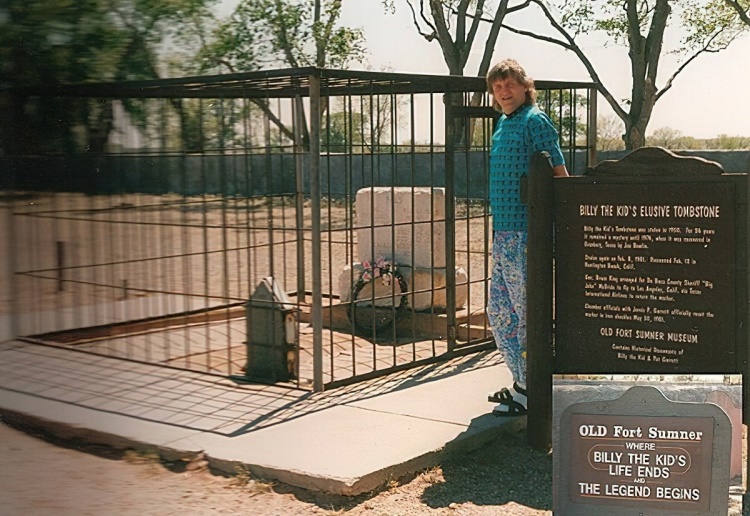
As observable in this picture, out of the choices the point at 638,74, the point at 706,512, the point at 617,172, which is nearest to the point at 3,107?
the point at 706,512

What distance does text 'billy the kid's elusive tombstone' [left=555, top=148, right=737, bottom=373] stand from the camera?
4.63 m

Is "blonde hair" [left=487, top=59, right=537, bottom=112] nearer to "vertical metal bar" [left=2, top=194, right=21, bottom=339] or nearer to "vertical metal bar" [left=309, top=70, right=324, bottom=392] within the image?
"vertical metal bar" [left=309, top=70, right=324, bottom=392]

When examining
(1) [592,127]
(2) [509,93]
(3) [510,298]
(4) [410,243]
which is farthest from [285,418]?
(1) [592,127]

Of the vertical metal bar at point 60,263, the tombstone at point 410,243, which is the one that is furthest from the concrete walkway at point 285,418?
the tombstone at point 410,243

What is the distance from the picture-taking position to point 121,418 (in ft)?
11.0

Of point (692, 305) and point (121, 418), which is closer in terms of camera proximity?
point (121, 418)

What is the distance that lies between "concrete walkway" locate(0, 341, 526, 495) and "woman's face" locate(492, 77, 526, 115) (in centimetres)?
184

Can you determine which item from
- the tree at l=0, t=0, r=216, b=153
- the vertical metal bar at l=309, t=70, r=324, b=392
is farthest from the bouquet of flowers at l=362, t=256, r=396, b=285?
the tree at l=0, t=0, r=216, b=153

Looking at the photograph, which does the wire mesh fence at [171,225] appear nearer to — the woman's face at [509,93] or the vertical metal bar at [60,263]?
the vertical metal bar at [60,263]

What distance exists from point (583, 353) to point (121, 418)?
2.58 m

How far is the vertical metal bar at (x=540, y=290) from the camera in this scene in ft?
16.9

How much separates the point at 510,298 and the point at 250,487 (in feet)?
6.31

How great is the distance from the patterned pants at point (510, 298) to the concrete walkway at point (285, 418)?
0.39m

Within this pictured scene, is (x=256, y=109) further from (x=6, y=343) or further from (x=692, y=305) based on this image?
(x=6, y=343)
